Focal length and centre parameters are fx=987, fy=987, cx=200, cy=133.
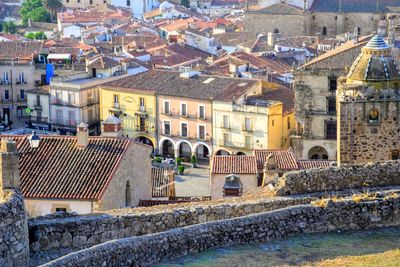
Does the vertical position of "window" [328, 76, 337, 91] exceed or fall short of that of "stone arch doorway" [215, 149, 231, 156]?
it exceeds it

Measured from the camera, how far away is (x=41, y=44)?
255 feet

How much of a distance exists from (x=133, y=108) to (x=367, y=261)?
164ft

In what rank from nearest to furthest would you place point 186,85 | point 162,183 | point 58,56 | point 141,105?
point 162,183 → point 186,85 → point 141,105 → point 58,56

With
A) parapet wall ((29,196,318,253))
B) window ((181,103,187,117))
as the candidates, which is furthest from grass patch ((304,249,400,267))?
window ((181,103,187,117))

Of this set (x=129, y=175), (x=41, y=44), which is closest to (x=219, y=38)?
(x=41, y=44)

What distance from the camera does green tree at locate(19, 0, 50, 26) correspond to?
4852 inches

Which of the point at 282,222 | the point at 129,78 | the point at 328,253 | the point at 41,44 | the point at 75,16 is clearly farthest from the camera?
the point at 75,16

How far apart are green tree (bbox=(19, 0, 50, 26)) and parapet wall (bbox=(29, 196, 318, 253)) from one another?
362ft

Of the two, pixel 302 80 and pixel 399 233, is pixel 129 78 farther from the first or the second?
pixel 399 233

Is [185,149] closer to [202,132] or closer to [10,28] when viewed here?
[202,132]

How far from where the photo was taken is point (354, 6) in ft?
312

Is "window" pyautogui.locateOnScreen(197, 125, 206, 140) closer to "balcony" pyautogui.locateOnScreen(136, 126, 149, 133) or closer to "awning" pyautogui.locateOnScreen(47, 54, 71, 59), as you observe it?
"balcony" pyautogui.locateOnScreen(136, 126, 149, 133)

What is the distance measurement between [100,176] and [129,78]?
124ft

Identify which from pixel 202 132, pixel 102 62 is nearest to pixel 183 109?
pixel 202 132
